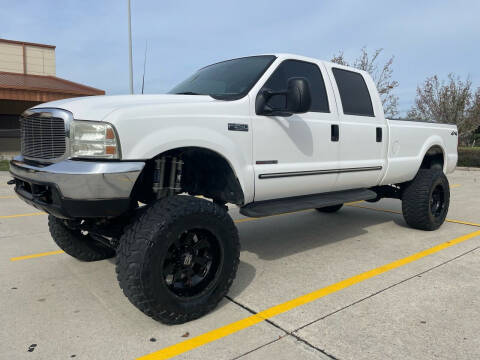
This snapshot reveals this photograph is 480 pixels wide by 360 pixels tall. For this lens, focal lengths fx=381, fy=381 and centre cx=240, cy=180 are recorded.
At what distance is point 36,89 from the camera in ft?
51.6

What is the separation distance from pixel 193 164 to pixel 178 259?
942 millimetres

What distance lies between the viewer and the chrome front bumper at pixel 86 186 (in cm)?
238

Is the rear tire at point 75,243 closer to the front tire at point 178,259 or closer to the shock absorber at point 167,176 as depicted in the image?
the shock absorber at point 167,176

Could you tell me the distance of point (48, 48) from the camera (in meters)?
20.7

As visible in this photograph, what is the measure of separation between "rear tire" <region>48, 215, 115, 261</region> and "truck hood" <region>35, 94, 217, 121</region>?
53.7 inches

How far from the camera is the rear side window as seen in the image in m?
4.29

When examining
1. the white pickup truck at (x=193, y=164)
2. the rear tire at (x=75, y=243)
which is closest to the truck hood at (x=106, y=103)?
the white pickup truck at (x=193, y=164)

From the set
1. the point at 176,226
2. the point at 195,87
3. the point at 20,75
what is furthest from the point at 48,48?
the point at 176,226

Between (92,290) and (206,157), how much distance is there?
150 cm

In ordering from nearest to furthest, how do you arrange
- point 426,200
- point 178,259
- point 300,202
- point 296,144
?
point 178,259 < point 296,144 < point 300,202 < point 426,200

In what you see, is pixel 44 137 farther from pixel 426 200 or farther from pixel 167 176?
pixel 426 200

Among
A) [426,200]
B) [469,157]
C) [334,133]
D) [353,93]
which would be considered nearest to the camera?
[334,133]

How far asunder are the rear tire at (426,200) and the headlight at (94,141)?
163 inches

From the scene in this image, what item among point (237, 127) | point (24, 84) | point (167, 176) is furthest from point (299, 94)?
point (24, 84)
